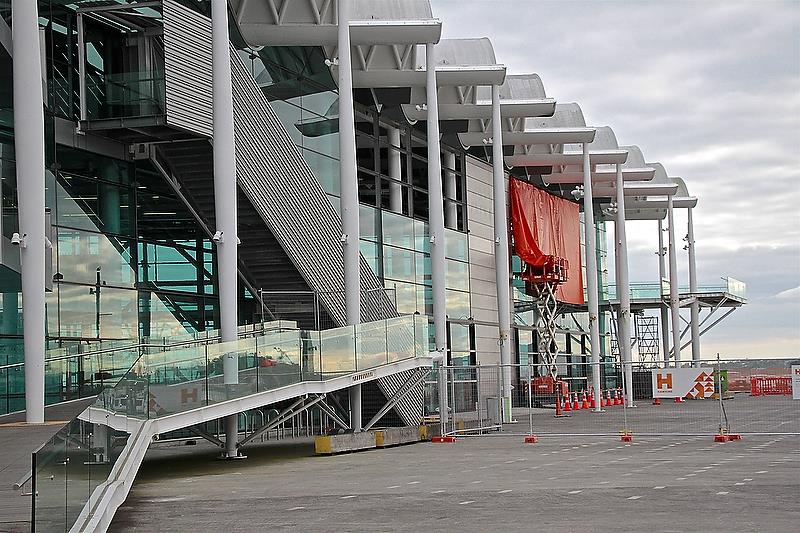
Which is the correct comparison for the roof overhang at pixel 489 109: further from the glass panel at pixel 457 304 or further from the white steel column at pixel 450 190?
the glass panel at pixel 457 304

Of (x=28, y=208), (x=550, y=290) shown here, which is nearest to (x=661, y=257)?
(x=550, y=290)

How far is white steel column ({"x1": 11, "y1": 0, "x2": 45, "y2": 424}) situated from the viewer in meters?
20.0

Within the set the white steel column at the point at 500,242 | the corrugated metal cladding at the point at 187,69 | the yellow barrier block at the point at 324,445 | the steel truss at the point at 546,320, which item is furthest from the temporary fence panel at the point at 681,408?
the corrugated metal cladding at the point at 187,69

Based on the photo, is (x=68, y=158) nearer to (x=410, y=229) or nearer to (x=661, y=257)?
(x=410, y=229)

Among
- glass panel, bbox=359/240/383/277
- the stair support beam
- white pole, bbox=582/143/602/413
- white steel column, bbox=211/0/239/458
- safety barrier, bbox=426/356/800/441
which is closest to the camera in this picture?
white steel column, bbox=211/0/239/458

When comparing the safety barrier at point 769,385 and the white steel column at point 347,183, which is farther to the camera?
the safety barrier at point 769,385

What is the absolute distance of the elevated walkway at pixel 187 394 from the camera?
9.84 metres

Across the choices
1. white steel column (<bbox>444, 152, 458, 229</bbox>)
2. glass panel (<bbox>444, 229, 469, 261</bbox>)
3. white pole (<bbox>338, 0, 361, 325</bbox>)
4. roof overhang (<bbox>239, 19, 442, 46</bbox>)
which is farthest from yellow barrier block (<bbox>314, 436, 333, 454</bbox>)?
white steel column (<bbox>444, 152, 458, 229</bbox>)

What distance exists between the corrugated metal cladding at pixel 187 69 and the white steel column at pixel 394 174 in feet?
54.3

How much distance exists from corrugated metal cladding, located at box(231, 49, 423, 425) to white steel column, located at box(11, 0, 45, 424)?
7598 millimetres

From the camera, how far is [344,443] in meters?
26.0

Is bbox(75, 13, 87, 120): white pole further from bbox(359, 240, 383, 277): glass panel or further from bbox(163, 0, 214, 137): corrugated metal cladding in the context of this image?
bbox(359, 240, 383, 277): glass panel

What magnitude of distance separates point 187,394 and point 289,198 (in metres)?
10.1

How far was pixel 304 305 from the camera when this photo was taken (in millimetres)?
30000
